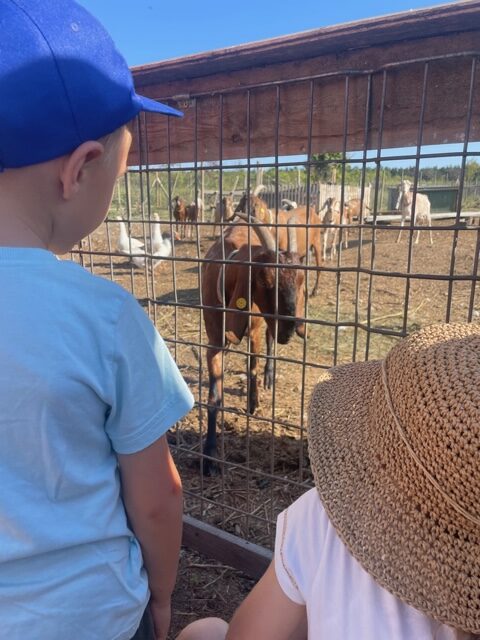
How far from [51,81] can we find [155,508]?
3.08ft

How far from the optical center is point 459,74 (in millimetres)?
1766

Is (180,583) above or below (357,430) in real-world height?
below

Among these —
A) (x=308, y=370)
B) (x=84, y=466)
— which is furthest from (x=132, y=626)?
(x=308, y=370)

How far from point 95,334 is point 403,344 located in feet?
1.93

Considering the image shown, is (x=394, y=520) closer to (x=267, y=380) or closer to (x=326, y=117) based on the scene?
(x=326, y=117)

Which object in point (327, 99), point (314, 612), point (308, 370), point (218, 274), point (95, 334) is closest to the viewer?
point (314, 612)

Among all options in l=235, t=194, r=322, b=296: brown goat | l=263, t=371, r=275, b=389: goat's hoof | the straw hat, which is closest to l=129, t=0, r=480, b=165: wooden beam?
the straw hat

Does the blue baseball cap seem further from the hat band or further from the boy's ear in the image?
the hat band

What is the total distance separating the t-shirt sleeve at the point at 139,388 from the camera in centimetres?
105

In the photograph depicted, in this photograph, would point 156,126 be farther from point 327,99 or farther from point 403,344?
point 403,344

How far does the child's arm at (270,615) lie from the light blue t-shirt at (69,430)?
0.29 m

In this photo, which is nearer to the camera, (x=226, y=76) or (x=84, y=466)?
(x=84, y=466)

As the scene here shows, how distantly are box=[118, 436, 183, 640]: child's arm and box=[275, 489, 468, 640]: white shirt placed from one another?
31 cm

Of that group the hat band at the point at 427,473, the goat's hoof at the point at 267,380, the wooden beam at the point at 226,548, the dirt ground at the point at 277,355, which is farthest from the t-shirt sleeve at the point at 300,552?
the goat's hoof at the point at 267,380
